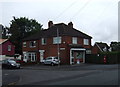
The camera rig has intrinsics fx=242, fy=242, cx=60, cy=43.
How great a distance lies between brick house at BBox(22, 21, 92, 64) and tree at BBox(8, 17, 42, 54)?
63.9ft

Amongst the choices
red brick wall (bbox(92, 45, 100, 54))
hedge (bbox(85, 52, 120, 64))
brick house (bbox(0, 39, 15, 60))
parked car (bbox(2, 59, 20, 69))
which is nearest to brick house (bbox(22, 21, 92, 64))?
hedge (bbox(85, 52, 120, 64))

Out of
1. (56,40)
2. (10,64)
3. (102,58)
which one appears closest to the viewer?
(10,64)

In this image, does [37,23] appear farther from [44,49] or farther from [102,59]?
[102,59]

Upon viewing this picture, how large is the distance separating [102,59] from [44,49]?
39.7ft

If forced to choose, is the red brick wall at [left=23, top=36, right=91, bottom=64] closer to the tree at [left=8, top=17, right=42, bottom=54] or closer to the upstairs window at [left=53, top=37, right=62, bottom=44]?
the upstairs window at [left=53, top=37, right=62, bottom=44]

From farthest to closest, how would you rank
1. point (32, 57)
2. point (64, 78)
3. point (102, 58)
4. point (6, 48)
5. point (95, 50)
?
1. point (95, 50)
2. point (6, 48)
3. point (32, 57)
4. point (102, 58)
5. point (64, 78)

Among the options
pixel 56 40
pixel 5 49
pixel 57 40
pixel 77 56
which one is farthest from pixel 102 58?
pixel 5 49

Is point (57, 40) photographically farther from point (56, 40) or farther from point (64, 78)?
point (64, 78)

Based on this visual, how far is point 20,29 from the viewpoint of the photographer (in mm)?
77000

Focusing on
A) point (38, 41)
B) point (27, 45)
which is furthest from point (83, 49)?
point (27, 45)

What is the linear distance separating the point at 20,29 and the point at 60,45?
108 ft

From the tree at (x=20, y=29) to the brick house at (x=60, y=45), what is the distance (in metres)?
19.5

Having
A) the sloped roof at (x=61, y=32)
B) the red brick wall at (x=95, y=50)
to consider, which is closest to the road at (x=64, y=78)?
the sloped roof at (x=61, y=32)

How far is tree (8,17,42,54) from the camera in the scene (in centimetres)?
7438
